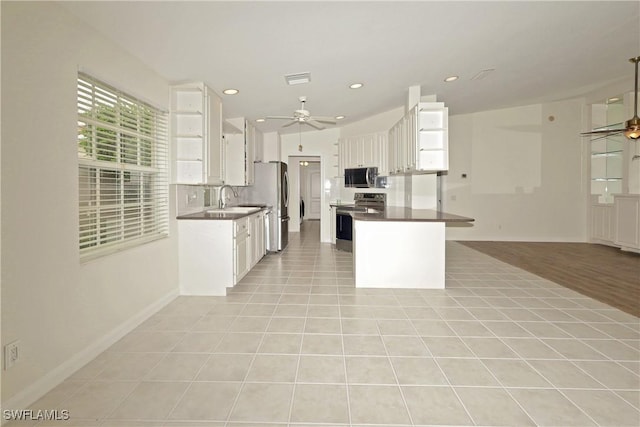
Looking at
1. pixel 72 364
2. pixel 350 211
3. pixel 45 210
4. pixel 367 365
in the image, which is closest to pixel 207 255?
pixel 72 364

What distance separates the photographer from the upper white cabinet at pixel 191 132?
3.49 m

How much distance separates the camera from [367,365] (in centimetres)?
215

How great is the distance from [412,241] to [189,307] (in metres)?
2.59

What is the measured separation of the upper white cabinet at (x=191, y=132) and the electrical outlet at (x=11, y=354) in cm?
210

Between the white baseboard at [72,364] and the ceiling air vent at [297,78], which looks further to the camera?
the ceiling air vent at [297,78]

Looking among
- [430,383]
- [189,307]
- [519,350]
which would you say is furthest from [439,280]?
[189,307]

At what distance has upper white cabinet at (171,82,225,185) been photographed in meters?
3.49

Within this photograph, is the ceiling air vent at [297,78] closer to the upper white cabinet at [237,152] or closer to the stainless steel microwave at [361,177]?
the upper white cabinet at [237,152]

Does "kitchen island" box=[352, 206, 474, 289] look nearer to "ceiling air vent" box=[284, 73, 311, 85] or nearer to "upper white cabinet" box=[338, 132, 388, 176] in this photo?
"ceiling air vent" box=[284, 73, 311, 85]

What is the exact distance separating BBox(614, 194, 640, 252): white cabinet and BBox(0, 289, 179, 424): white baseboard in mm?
7708

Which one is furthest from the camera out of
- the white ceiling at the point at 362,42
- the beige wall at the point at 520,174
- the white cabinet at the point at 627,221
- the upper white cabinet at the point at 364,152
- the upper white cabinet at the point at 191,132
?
the beige wall at the point at 520,174

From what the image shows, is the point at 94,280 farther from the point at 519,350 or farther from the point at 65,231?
the point at 519,350

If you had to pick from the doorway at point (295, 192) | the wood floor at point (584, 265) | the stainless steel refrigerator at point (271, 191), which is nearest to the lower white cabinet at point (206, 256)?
the stainless steel refrigerator at point (271, 191)

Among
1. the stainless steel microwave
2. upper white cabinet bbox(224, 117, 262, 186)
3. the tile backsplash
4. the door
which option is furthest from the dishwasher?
the door
